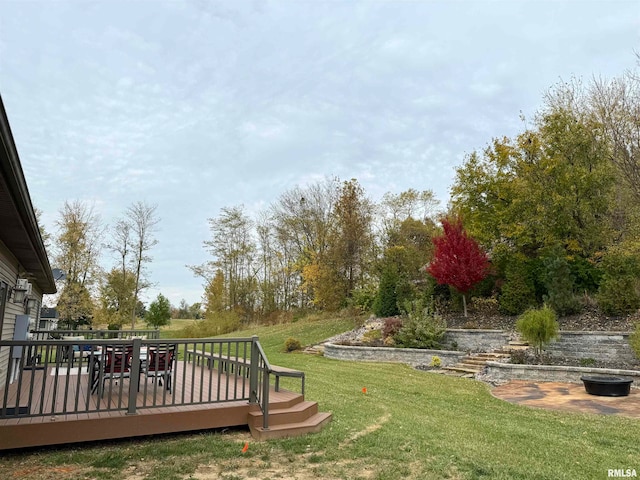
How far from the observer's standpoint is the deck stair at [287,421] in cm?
504

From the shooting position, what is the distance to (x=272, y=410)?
5.39 m

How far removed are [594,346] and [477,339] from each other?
11.2 ft

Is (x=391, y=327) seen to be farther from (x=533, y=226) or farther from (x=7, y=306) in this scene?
(x=7, y=306)

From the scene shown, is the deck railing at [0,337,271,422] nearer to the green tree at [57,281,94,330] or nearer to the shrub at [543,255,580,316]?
the shrub at [543,255,580,316]

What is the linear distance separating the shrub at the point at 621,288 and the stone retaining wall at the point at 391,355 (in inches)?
186

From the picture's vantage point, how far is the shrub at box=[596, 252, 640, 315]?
12.2 m

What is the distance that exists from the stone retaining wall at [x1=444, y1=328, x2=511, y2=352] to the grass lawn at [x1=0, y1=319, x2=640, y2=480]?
21.6ft

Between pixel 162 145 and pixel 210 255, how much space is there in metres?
17.8

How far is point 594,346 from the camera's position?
37.5 feet

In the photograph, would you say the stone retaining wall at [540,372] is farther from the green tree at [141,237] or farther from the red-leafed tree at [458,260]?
the green tree at [141,237]

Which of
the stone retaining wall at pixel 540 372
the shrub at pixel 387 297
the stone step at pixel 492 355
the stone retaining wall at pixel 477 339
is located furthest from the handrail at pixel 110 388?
the shrub at pixel 387 297

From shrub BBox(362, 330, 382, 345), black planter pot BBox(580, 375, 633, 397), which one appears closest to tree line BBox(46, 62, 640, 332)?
shrub BBox(362, 330, 382, 345)

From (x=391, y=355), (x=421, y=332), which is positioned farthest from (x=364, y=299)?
(x=391, y=355)

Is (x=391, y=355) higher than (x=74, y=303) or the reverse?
the reverse
